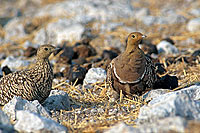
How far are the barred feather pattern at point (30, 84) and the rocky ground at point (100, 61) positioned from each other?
0.33 metres

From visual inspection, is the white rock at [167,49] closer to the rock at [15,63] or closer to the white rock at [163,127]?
the rock at [15,63]

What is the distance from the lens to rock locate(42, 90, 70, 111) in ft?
16.3

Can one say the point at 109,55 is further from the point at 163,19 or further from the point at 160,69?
the point at 163,19

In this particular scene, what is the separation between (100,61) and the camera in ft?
25.1

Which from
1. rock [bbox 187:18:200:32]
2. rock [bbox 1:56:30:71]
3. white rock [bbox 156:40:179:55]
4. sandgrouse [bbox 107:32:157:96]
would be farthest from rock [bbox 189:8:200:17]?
sandgrouse [bbox 107:32:157:96]

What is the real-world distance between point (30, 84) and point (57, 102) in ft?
1.79

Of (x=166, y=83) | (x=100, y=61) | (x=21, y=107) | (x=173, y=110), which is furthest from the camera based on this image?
(x=100, y=61)

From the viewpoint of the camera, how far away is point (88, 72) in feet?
20.8

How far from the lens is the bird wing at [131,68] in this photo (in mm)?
4719

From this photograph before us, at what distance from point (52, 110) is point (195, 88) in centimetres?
213

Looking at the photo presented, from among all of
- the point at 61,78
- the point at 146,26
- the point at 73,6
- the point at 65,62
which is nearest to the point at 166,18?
the point at 146,26

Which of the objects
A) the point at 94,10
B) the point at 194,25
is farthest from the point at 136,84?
the point at 94,10

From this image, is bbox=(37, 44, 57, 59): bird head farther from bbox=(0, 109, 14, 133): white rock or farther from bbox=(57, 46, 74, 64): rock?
bbox=(57, 46, 74, 64): rock

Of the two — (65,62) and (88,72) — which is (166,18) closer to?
(65,62)
